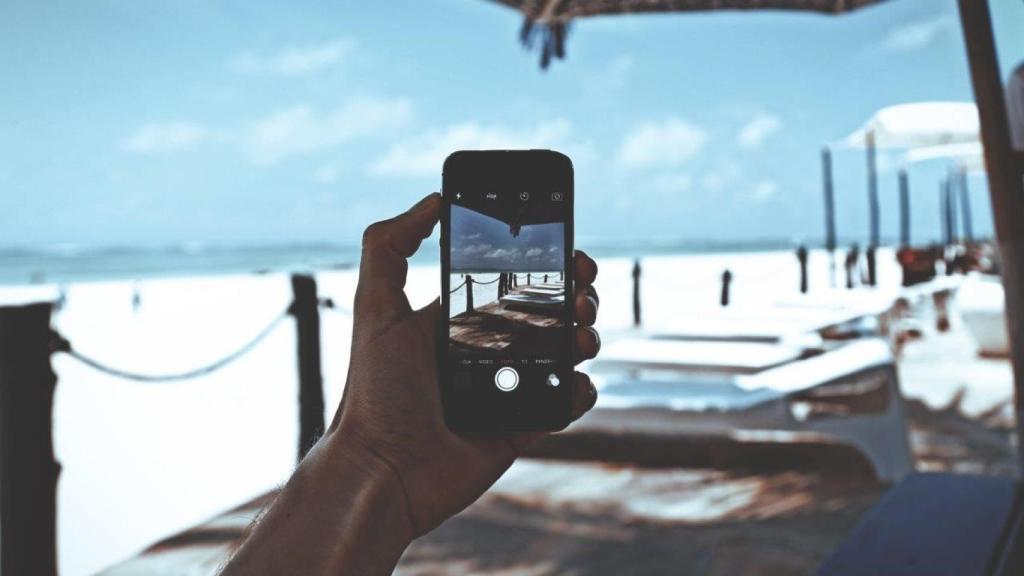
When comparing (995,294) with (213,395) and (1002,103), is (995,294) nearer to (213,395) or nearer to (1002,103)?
(1002,103)

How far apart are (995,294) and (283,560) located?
545 cm

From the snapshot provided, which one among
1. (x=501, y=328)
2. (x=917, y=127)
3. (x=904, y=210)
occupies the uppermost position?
(x=904, y=210)

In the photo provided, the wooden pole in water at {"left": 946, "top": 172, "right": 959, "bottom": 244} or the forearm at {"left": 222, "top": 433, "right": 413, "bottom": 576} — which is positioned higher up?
the wooden pole in water at {"left": 946, "top": 172, "right": 959, "bottom": 244}

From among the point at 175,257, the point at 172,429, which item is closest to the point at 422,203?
the point at 172,429

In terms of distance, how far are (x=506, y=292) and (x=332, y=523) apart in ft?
0.79

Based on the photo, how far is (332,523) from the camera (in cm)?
63

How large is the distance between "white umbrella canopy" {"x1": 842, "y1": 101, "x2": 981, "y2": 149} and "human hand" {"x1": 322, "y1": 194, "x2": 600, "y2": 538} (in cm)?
351

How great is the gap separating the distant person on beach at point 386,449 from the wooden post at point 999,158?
53.4 inches

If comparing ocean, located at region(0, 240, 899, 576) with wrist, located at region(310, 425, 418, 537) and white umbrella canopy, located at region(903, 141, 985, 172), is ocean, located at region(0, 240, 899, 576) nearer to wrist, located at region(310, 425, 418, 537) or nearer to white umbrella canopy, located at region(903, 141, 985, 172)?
wrist, located at region(310, 425, 418, 537)

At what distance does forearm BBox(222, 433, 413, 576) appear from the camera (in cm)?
62

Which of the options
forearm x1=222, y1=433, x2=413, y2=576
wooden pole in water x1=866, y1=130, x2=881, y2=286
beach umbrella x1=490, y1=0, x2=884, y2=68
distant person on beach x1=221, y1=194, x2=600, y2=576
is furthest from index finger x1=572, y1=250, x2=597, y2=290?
wooden pole in water x1=866, y1=130, x2=881, y2=286

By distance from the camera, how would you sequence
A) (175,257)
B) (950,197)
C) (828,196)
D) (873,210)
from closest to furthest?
1. (828,196)
2. (950,197)
3. (873,210)
4. (175,257)

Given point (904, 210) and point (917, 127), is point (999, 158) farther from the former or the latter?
point (904, 210)

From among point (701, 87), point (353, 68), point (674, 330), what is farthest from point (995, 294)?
point (353, 68)
